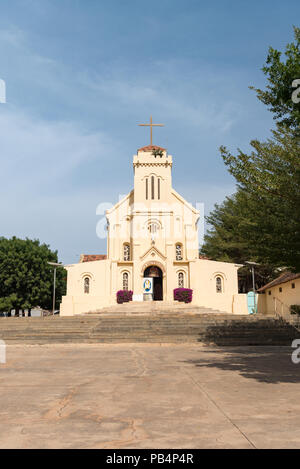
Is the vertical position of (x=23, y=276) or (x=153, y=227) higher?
(x=153, y=227)

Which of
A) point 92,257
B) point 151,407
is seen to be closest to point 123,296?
point 92,257

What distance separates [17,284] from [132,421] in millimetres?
42321

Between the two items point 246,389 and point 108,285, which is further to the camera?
point 108,285

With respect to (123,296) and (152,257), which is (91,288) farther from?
(152,257)

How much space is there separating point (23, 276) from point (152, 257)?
17.2 metres

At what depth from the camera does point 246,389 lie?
7.16m

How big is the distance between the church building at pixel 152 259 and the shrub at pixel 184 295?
0.41m

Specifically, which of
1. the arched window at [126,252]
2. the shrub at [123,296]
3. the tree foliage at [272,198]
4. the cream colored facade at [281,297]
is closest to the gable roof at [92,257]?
the arched window at [126,252]

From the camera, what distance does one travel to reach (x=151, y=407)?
225 inches

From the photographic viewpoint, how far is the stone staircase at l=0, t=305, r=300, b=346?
20266 mm

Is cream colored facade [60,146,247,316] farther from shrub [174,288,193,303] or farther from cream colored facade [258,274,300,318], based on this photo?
cream colored facade [258,274,300,318]

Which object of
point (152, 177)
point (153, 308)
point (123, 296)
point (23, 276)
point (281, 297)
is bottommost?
point (153, 308)

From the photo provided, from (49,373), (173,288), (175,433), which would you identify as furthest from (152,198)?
(175,433)
